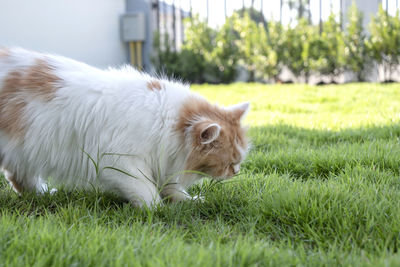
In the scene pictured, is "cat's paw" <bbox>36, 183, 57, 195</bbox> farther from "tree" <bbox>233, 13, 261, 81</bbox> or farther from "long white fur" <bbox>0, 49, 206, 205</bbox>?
"tree" <bbox>233, 13, 261, 81</bbox>

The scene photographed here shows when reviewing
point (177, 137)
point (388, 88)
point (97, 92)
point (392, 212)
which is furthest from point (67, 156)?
point (388, 88)

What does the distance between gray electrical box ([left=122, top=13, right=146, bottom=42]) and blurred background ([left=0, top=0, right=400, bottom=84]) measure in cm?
3

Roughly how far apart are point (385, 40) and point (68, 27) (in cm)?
707

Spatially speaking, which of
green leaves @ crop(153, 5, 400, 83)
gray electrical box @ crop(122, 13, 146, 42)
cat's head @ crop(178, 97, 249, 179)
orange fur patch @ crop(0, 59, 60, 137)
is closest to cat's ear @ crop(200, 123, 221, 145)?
cat's head @ crop(178, 97, 249, 179)

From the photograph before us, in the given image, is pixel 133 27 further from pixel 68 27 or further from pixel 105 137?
pixel 105 137

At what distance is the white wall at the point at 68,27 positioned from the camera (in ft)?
25.8

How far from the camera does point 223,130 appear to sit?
6.48 feet

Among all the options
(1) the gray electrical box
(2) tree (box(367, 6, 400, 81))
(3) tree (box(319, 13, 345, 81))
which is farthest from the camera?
(1) the gray electrical box

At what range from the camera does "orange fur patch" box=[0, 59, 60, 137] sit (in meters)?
1.99

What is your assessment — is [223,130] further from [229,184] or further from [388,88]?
[388,88]

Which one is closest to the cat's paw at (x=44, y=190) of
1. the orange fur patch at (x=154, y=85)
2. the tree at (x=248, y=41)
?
the orange fur patch at (x=154, y=85)

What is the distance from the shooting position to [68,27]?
926 centimetres

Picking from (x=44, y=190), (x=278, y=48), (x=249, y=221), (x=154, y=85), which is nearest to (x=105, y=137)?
(x=154, y=85)

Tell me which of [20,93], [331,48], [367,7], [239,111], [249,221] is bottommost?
[249,221]
